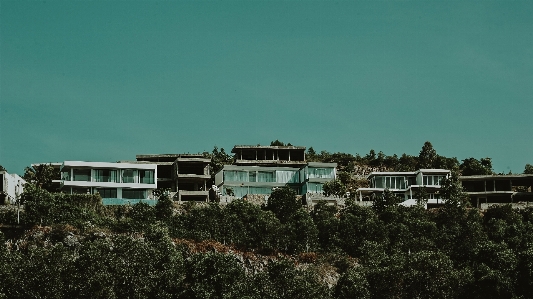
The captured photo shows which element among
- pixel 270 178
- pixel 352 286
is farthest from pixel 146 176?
pixel 352 286

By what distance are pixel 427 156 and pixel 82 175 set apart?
76770 mm

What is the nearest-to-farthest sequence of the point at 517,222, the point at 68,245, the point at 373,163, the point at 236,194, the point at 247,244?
the point at 68,245
the point at 247,244
the point at 517,222
the point at 236,194
the point at 373,163

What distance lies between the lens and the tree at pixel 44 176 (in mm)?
126312

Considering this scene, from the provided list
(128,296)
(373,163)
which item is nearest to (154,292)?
(128,296)

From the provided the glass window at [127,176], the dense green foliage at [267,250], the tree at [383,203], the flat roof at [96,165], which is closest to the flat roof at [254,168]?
the flat roof at [96,165]

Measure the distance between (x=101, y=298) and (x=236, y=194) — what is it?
4987cm

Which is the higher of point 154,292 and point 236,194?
point 236,194

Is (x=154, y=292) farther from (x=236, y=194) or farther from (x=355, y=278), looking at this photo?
(x=236, y=194)

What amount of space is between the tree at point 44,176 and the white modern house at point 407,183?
4654 cm

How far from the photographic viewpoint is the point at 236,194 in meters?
129

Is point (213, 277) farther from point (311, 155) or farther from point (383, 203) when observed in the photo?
point (311, 155)

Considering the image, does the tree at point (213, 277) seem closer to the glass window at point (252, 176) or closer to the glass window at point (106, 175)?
the glass window at point (106, 175)

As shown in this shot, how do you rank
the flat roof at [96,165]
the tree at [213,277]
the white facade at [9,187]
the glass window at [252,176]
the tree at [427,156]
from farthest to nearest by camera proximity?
the tree at [427,156] < the glass window at [252,176] < the flat roof at [96,165] < the white facade at [9,187] < the tree at [213,277]

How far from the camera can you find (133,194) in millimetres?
122000
